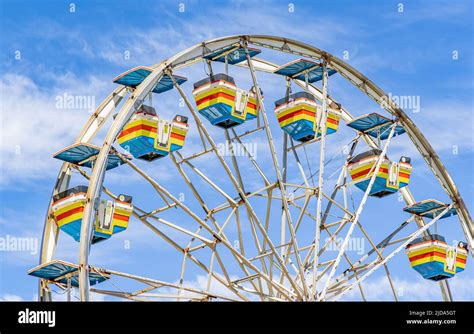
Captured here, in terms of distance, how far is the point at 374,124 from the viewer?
35.4 meters

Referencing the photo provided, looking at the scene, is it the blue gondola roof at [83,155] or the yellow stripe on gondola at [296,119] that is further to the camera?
the yellow stripe on gondola at [296,119]

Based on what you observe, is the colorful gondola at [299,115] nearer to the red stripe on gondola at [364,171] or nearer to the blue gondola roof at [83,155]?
the red stripe on gondola at [364,171]

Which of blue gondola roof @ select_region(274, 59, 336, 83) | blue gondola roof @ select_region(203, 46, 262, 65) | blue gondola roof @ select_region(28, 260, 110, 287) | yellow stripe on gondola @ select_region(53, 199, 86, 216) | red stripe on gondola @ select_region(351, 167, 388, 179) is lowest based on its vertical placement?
blue gondola roof @ select_region(28, 260, 110, 287)

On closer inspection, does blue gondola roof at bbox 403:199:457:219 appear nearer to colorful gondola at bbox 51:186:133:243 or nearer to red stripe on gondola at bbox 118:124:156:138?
red stripe on gondola at bbox 118:124:156:138

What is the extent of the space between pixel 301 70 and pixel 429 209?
740cm

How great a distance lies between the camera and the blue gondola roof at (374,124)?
3497cm

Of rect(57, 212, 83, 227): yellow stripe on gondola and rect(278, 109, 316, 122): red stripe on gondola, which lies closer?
rect(57, 212, 83, 227): yellow stripe on gondola

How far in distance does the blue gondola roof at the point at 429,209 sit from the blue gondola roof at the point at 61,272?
44.1ft

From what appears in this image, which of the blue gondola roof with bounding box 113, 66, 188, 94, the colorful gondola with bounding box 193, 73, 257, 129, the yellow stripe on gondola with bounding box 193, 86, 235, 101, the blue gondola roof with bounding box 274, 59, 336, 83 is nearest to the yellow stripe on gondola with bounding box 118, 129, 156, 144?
the blue gondola roof with bounding box 113, 66, 188, 94

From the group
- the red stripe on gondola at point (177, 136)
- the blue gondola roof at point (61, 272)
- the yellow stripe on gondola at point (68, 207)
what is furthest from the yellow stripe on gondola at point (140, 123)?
the blue gondola roof at point (61, 272)

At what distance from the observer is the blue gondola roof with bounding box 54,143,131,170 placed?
91.8ft

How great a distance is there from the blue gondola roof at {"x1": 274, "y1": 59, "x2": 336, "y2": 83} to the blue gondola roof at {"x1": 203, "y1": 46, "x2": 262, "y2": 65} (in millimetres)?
1860

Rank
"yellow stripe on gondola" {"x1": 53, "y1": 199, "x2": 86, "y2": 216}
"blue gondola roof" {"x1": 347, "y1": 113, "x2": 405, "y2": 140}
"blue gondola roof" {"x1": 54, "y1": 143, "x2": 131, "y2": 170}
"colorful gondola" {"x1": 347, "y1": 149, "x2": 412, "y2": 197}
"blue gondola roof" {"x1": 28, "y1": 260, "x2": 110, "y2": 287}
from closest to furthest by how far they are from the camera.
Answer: "blue gondola roof" {"x1": 28, "y1": 260, "x2": 110, "y2": 287}, "yellow stripe on gondola" {"x1": 53, "y1": 199, "x2": 86, "y2": 216}, "blue gondola roof" {"x1": 54, "y1": 143, "x2": 131, "y2": 170}, "colorful gondola" {"x1": 347, "y1": 149, "x2": 412, "y2": 197}, "blue gondola roof" {"x1": 347, "y1": 113, "x2": 405, "y2": 140}

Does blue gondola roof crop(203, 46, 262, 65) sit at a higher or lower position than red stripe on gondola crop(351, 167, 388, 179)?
higher
